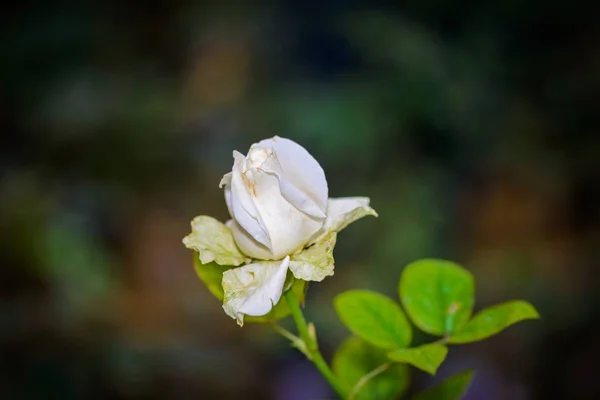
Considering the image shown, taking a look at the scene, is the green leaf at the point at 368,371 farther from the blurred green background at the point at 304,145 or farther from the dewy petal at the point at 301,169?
the blurred green background at the point at 304,145

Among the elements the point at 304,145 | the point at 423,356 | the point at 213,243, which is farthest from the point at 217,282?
the point at 304,145

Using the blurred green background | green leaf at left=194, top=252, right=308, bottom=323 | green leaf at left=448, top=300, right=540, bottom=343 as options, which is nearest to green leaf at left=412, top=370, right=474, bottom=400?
green leaf at left=448, top=300, right=540, bottom=343

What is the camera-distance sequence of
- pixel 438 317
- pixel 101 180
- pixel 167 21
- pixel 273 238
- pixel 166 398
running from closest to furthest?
pixel 273 238 → pixel 438 317 → pixel 166 398 → pixel 101 180 → pixel 167 21

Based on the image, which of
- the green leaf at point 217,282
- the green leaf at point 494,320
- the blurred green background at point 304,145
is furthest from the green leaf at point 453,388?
the blurred green background at point 304,145

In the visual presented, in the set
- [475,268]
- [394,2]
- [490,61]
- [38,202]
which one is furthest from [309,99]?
[38,202]

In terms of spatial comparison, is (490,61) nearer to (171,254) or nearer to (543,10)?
(543,10)

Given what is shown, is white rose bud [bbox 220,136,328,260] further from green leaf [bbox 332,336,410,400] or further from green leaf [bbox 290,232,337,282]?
green leaf [bbox 332,336,410,400]
